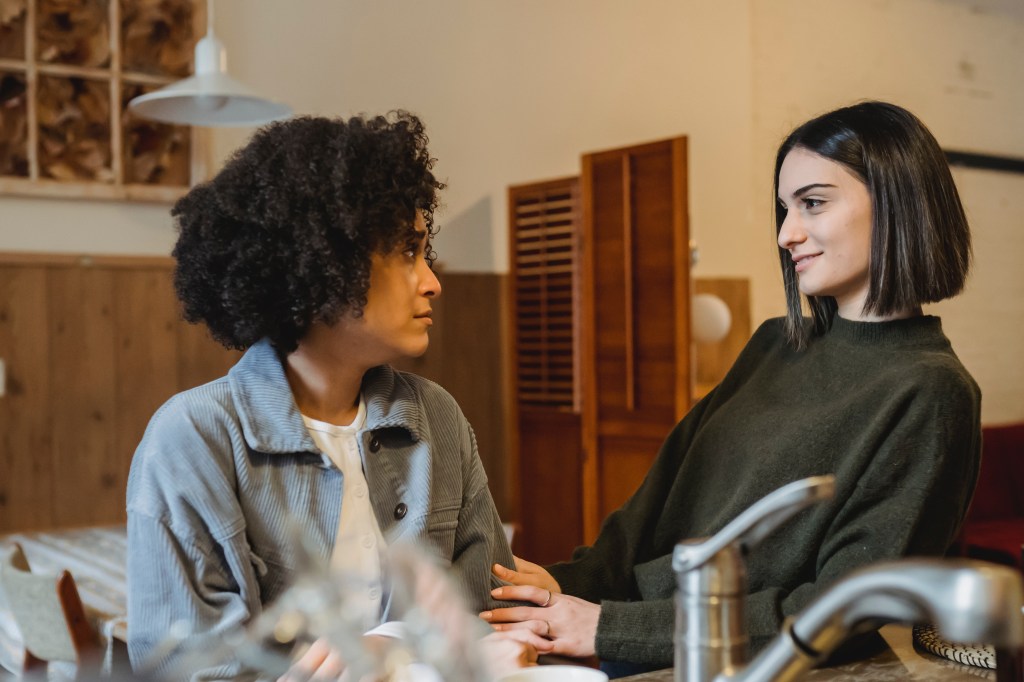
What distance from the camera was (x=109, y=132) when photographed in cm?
362

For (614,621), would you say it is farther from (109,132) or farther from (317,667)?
(109,132)

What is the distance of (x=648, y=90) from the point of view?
16.4ft

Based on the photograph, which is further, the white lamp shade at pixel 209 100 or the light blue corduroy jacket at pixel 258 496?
the white lamp shade at pixel 209 100

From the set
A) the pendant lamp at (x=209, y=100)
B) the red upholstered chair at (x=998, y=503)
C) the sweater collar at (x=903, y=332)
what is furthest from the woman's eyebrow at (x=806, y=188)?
the red upholstered chair at (x=998, y=503)

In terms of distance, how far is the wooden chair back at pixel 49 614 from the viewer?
5.94ft

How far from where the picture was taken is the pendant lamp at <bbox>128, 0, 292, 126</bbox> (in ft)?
8.96

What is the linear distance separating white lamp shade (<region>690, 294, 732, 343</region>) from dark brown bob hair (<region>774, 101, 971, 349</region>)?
3082 mm

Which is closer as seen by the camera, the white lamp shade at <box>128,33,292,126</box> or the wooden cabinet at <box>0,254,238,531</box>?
the white lamp shade at <box>128,33,292,126</box>

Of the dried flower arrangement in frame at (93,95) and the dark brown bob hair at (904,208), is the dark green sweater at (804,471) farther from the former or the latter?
the dried flower arrangement in frame at (93,95)

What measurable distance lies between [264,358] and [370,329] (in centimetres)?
13

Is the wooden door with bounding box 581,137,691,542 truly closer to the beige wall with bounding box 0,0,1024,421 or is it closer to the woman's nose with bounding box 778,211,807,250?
the beige wall with bounding box 0,0,1024,421

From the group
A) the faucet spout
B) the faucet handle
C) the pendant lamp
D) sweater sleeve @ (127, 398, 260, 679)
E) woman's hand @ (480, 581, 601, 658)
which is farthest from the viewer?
the pendant lamp

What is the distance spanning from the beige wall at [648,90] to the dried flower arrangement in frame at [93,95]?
105 mm

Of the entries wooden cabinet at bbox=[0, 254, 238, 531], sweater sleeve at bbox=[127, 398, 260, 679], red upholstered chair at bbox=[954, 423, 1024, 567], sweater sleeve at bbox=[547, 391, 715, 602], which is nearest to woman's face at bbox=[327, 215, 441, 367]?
sweater sleeve at bbox=[127, 398, 260, 679]
